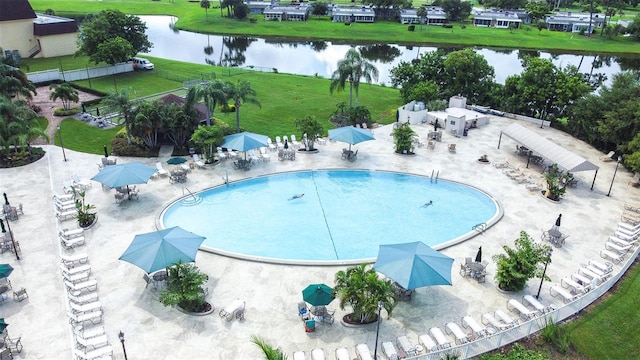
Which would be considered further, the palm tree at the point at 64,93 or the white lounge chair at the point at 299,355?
the palm tree at the point at 64,93

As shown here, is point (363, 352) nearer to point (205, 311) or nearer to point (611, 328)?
point (205, 311)

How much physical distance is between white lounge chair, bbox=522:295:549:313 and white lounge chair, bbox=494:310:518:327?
120 cm

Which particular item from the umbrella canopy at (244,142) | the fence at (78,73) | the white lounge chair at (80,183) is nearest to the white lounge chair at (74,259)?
the white lounge chair at (80,183)

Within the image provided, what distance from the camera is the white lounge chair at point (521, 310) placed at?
18.5 meters

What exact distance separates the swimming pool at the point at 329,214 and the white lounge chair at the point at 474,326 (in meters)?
5.62

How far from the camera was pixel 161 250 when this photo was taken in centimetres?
Result: 1964

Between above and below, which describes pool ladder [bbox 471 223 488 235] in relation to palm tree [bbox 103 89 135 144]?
below

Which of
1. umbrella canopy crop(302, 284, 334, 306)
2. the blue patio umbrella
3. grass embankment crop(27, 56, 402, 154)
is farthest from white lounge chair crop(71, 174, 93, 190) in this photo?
umbrella canopy crop(302, 284, 334, 306)

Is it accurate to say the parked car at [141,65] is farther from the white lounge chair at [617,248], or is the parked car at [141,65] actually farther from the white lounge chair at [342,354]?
the white lounge chair at [617,248]

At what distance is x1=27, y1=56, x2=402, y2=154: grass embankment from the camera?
128ft

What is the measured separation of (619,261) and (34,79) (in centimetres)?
5745

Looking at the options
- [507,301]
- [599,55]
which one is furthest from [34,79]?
[599,55]

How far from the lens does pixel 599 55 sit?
87.4 metres

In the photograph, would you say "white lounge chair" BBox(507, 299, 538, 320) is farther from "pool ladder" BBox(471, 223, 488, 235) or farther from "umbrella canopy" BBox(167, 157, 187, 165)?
"umbrella canopy" BBox(167, 157, 187, 165)
